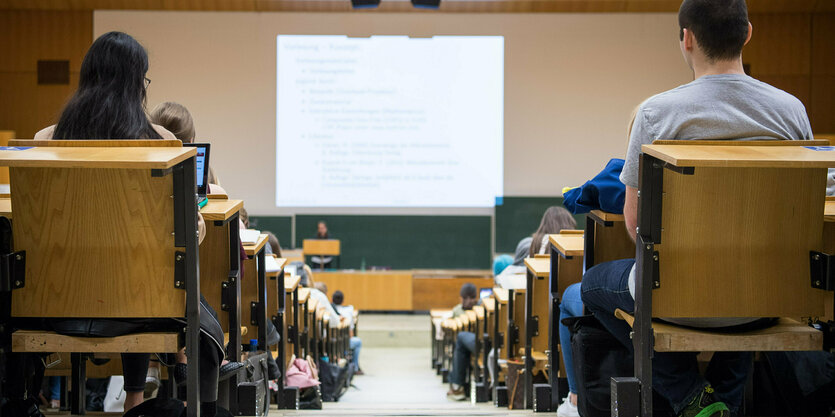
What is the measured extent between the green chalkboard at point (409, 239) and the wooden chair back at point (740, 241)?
9.35 metres

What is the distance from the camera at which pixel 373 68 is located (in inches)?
434

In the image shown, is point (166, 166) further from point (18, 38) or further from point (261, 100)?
point (18, 38)

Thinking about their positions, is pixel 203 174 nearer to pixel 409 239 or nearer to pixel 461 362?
pixel 461 362

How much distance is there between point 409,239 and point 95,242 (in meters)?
9.46

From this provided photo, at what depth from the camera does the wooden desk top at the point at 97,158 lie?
187cm

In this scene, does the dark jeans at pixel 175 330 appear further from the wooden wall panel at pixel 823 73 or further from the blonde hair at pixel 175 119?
the wooden wall panel at pixel 823 73

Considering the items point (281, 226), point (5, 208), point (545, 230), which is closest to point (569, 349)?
point (5, 208)

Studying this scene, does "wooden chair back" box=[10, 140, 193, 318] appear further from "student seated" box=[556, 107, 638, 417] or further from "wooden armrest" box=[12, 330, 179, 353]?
"student seated" box=[556, 107, 638, 417]

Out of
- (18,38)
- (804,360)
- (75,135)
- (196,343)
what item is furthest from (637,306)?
(18,38)

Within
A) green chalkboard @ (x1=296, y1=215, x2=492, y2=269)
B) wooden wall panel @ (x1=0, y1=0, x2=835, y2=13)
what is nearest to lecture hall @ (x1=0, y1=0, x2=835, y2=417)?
green chalkboard @ (x1=296, y1=215, x2=492, y2=269)

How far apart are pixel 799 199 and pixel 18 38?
11412mm

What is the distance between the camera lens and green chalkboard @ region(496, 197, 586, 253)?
11391 mm

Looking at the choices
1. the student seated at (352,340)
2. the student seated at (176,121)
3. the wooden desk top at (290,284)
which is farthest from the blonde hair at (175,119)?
the student seated at (352,340)

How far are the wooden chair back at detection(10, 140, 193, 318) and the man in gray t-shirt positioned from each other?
1.17m
